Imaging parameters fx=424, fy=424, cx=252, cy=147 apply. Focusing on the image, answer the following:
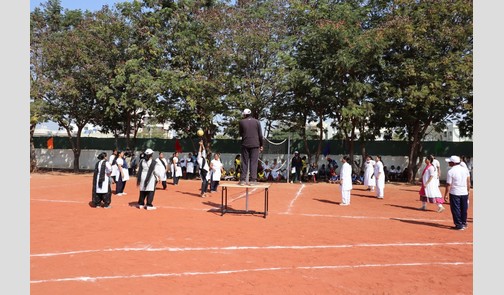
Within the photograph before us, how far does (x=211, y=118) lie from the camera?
2483 centimetres

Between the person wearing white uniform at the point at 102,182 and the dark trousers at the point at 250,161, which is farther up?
the dark trousers at the point at 250,161

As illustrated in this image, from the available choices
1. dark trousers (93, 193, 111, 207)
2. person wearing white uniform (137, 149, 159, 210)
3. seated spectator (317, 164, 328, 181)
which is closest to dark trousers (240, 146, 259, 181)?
person wearing white uniform (137, 149, 159, 210)

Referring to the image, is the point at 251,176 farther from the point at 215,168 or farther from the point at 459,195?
the point at 215,168

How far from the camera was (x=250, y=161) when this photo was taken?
11.0 m

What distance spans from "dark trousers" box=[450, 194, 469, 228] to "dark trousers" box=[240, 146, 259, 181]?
4902mm

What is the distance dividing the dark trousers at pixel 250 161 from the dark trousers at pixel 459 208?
4.90 m

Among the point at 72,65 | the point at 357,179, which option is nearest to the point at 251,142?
the point at 357,179

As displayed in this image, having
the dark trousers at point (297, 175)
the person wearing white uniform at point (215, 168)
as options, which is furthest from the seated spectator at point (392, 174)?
the person wearing white uniform at point (215, 168)

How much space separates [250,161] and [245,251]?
3.50m

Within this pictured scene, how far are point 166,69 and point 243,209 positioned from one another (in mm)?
14323

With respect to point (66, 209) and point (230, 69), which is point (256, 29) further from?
point (66, 209)

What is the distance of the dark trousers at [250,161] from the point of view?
1089 cm

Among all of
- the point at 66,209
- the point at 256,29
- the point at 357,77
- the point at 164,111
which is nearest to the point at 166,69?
the point at 164,111

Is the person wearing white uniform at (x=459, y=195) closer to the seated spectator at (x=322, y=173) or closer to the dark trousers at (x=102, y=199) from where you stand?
the dark trousers at (x=102, y=199)
